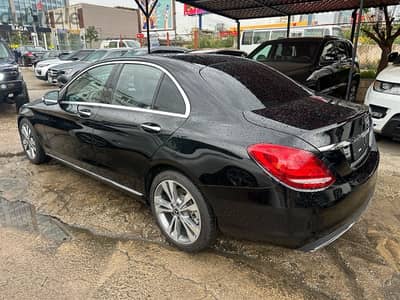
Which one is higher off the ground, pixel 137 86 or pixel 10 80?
pixel 137 86

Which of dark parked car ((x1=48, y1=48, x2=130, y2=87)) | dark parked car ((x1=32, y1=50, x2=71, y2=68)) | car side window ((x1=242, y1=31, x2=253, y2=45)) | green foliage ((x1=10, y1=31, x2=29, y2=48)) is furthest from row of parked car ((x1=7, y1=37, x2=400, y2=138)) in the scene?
green foliage ((x1=10, y1=31, x2=29, y2=48))

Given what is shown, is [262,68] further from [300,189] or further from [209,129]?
[300,189]

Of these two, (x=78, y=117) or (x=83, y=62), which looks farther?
(x=83, y=62)

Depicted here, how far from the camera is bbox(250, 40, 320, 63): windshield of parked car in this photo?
6.34m

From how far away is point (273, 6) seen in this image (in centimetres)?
845

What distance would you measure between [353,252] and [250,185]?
1168 mm

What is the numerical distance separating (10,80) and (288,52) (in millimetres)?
6043

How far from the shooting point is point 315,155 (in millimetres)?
1864

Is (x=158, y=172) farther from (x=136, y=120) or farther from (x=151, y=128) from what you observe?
(x=136, y=120)

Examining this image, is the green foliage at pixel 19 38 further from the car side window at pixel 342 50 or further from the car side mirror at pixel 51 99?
the car side mirror at pixel 51 99

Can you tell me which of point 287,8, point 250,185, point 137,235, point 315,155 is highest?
point 287,8

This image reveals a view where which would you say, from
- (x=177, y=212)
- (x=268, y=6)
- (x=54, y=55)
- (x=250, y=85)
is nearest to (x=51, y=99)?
(x=177, y=212)

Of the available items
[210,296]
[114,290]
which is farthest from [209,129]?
[114,290]

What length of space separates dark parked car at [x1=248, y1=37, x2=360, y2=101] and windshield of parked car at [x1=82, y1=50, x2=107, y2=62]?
20.1ft
